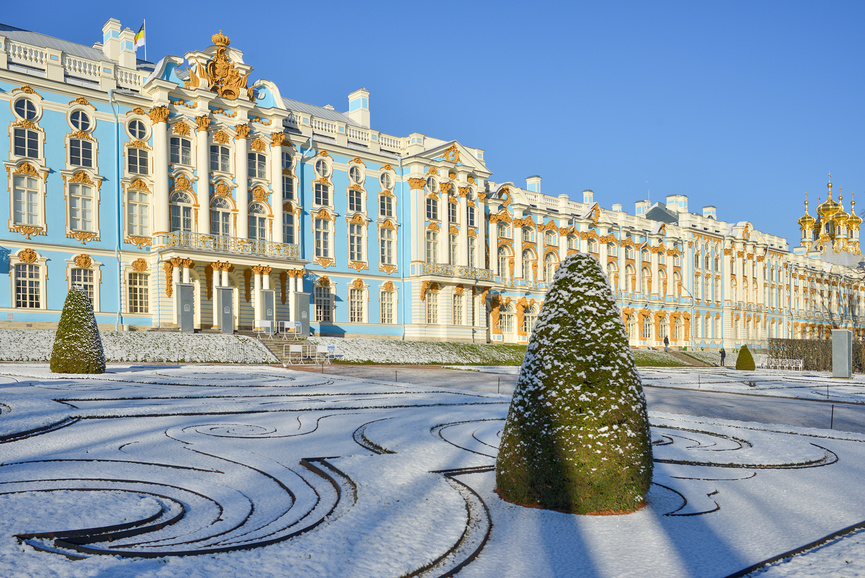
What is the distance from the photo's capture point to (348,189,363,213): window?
41312 millimetres

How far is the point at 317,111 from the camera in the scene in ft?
149

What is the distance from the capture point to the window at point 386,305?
42594mm

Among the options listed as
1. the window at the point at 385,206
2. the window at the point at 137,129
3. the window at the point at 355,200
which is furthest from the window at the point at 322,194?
the window at the point at 137,129

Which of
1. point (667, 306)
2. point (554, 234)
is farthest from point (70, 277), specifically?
point (667, 306)

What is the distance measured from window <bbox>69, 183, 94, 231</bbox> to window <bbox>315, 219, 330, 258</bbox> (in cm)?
1218

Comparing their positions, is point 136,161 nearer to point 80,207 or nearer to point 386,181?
point 80,207

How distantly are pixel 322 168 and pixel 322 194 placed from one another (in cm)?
147

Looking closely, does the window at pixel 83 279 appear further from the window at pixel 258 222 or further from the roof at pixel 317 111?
the roof at pixel 317 111

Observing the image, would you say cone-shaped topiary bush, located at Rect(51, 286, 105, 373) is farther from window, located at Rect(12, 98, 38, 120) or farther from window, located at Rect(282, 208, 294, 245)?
window, located at Rect(282, 208, 294, 245)

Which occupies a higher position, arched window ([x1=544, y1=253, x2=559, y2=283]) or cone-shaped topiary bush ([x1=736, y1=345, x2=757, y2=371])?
arched window ([x1=544, y1=253, x2=559, y2=283])

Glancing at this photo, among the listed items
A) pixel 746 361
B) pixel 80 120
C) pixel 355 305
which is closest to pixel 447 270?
pixel 355 305

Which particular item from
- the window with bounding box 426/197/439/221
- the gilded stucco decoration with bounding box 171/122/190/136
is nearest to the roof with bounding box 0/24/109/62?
the gilded stucco decoration with bounding box 171/122/190/136

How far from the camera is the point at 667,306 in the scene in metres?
65.2

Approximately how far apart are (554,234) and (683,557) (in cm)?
5084
